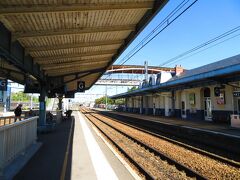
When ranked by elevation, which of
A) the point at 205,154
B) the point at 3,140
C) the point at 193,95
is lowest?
the point at 205,154

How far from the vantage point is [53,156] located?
31.0 ft

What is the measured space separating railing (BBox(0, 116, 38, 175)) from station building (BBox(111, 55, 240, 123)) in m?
13.2

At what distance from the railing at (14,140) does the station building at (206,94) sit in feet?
43.4

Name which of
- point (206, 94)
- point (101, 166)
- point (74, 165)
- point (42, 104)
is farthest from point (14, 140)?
point (206, 94)

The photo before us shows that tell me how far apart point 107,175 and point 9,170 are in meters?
2.65

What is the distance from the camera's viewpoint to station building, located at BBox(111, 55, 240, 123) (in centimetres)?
2033

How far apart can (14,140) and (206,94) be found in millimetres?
22578

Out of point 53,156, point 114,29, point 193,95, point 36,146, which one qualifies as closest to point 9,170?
point 53,156

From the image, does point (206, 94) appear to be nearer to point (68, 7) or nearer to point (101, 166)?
point (101, 166)

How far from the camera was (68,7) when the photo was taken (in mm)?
6898

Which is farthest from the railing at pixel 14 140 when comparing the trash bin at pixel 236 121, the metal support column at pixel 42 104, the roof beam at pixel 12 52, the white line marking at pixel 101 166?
the trash bin at pixel 236 121

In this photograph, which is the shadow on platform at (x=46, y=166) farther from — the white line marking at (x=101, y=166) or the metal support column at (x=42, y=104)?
the metal support column at (x=42, y=104)

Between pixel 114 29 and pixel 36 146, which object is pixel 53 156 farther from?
pixel 114 29

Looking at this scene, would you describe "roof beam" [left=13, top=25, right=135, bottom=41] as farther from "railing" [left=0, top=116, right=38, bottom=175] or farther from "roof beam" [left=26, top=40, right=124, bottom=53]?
"railing" [left=0, top=116, right=38, bottom=175]
